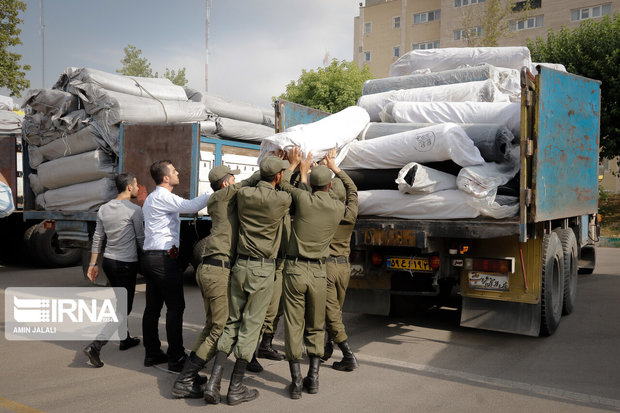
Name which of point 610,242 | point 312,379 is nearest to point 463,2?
point 610,242

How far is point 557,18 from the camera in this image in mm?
30578

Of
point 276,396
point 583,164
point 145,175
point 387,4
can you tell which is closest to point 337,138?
point 276,396

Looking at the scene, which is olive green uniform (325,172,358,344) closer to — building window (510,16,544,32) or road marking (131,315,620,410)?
road marking (131,315,620,410)

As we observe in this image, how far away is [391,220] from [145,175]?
427 cm

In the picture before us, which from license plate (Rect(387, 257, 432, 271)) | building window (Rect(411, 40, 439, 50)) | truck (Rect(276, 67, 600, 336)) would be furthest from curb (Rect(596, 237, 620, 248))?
building window (Rect(411, 40, 439, 50))

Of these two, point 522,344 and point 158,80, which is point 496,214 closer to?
point 522,344

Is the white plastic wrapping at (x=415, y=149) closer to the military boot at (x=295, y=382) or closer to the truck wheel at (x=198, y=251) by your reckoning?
the military boot at (x=295, y=382)

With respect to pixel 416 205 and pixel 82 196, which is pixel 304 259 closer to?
pixel 416 205

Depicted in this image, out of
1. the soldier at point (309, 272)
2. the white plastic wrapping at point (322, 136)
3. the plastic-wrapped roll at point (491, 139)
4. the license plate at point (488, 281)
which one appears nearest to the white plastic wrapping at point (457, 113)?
the plastic-wrapped roll at point (491, 139)

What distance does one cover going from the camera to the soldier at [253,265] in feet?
12.8

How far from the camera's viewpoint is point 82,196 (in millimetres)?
8469

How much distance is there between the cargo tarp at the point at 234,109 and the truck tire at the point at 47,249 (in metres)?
4.07

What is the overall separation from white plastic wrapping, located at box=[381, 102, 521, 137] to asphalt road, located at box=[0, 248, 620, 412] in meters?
2.10

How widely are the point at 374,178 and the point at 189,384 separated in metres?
2.54
